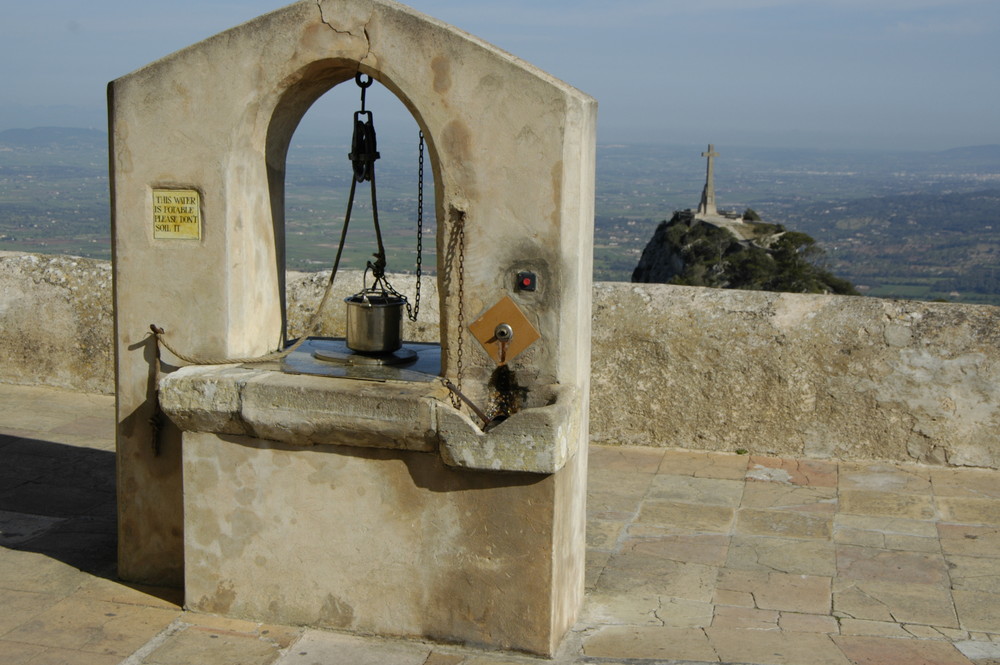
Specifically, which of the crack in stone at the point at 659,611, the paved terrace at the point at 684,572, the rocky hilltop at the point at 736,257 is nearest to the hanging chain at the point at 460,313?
the paved terrace at the point at 684,572

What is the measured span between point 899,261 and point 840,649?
229ft

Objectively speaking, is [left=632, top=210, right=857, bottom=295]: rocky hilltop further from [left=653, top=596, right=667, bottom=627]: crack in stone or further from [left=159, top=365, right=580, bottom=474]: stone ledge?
[left=159, top=365, right=580, bottom=474]: stone ledge

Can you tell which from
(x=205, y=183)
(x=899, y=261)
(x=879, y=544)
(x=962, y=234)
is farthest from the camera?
(x=962, y=234)

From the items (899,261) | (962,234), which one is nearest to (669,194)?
(962,234)

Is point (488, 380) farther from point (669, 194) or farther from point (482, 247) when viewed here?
point (669, 194)

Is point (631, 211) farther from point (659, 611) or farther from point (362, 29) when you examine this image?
point (362, 29)

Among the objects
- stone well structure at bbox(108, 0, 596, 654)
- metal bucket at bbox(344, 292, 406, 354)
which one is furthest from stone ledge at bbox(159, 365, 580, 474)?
metal bucket at bbox(344, 292, 406, 354)

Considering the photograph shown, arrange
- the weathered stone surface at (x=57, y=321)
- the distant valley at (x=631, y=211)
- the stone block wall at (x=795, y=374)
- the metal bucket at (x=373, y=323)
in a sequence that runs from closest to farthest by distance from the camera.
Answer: the metal bucket at (x=373, y=323)
the stone block wall at (x=795, y=374)
the weathered stone surface at (x=57, y=321)
the distant valley at (x=631, y=211)

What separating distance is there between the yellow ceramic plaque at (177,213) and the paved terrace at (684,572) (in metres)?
1.66

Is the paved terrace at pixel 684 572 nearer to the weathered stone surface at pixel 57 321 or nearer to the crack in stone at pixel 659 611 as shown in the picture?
the crack in stone at pixel 659 611

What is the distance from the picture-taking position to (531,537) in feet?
13.9

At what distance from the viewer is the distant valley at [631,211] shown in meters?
21.5

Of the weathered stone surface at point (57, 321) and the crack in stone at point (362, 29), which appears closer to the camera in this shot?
the crack in stone at point (362, 29)

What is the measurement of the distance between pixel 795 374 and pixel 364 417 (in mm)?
3482
